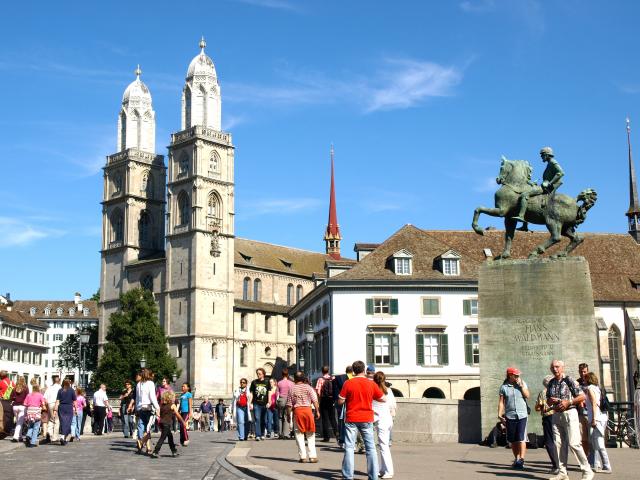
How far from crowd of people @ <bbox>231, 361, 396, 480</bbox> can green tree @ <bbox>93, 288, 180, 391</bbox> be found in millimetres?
60026

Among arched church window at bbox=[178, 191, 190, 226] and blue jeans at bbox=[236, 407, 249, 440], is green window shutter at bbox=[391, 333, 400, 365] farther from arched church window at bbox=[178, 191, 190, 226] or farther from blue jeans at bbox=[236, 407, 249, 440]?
arched church window at bbox=[178, 191, 190, 226]

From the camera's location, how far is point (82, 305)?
541 ft

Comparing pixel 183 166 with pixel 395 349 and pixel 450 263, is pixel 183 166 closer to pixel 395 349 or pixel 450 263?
pixel 450 263

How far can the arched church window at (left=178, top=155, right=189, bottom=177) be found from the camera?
104312 mm

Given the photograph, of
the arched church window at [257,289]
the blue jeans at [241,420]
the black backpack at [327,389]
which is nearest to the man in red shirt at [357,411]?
the black backpack at [327,389]

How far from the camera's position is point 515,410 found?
54.9ft

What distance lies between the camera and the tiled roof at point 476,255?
60562mm

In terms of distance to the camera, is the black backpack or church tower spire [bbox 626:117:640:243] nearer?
the black backpack

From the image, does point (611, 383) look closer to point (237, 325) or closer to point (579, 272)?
point (579, 272)

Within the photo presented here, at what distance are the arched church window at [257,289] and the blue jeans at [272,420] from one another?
79999 millimetres

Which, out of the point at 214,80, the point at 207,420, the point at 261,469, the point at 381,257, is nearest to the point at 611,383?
the point at 381,257

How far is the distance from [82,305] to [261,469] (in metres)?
154

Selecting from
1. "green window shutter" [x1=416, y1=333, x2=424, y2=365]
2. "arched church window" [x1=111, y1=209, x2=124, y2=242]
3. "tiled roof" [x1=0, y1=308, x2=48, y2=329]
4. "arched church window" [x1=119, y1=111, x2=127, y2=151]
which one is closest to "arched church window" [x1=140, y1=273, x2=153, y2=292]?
"arched church window" [x1=111, y1=209, x2=124, y2=242]

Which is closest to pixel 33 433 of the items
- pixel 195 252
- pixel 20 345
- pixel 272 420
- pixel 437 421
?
pixel 272 420
